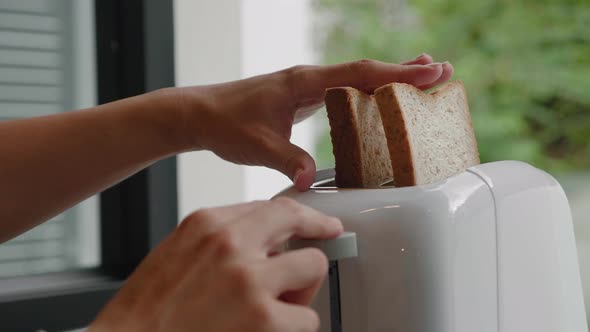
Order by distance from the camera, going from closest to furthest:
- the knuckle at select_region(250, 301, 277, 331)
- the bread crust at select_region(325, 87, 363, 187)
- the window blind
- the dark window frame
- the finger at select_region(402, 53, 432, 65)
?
1. the knuckle at select_region(250, 301, 277, 331)
2. the bread crust at select_region(325, 87, 363, 187)
3. the finger at select_region(402, 53, 432, 65)
4. the dark window frame
5. the window blind

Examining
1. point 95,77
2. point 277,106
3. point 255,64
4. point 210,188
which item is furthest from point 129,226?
point 277,106

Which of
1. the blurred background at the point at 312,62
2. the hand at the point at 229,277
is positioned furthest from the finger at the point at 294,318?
the blurred background at the point at 312,62

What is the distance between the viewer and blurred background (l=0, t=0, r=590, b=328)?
153 centimetres

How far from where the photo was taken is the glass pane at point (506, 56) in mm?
3910

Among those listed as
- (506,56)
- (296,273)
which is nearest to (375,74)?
(296,273)

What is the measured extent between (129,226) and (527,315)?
3.71 ft

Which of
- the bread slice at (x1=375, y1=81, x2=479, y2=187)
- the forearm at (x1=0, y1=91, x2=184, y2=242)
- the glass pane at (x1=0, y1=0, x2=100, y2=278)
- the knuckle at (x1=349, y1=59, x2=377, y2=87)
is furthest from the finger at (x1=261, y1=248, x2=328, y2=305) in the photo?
the glass pane at (x1=0, y1=0, x2=100, y2=278)

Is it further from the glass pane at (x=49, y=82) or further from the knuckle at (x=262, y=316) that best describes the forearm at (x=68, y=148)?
the glass pane at (x=49, y=82)

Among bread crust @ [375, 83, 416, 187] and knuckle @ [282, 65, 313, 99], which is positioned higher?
knuckle @ [282, 65, 313, 99]

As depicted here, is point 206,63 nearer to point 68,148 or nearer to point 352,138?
point 68,148

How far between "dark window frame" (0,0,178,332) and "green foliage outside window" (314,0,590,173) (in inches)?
95.3

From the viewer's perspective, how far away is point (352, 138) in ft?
2.01

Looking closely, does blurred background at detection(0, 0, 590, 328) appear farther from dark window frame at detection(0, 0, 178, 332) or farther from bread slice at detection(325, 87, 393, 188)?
bread slice at detection(325, 87, 393, 188)

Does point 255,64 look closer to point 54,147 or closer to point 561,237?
point 54,147
